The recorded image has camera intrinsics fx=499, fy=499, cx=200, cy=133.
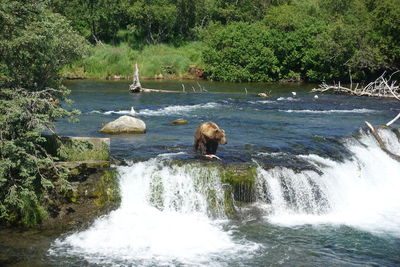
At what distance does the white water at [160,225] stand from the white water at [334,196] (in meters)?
1.98

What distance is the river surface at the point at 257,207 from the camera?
40.1ft

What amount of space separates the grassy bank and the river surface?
3095 centimetres

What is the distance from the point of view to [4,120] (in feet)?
41.8

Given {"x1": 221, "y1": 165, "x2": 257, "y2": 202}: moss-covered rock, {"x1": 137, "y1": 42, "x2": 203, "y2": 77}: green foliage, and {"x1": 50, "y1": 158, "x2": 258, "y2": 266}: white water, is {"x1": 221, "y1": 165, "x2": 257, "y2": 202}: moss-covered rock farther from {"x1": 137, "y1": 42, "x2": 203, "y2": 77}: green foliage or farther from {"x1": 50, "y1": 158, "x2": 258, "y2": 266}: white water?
{"x1": 137, "y1": 42, "x2": 203, "y2": 77}: green foliage

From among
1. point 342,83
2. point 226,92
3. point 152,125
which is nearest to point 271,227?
point 152,125

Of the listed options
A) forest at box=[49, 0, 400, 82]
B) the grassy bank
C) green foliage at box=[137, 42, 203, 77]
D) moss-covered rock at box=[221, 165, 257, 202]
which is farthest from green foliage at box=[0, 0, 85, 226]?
green foliage at box=[137, 42, 203, 77]

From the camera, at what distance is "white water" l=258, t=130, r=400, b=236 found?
50.9 ft

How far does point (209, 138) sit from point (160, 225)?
13.4ft

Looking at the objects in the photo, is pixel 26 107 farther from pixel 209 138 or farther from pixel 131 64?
pixel 131 64

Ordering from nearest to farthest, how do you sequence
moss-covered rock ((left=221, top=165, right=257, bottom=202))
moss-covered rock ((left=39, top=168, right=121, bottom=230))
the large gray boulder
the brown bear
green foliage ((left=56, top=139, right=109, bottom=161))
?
moss-covered rock ((left=39, top=168, right=121, bottom=230))
green foliage ((left=56, top=139, right=109, bottom=161))
moss-covered rock ((left=221, top=165, right=257, bottom=202))
the brown bear
the large gray boulder

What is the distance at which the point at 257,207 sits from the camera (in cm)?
1569

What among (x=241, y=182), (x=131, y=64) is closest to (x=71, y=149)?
(x=241, y=182)

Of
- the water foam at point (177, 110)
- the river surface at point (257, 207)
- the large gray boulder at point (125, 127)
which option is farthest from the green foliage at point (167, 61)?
the large gray boulder at point (125, 127)

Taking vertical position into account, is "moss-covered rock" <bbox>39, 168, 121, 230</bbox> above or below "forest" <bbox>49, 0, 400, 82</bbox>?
below
